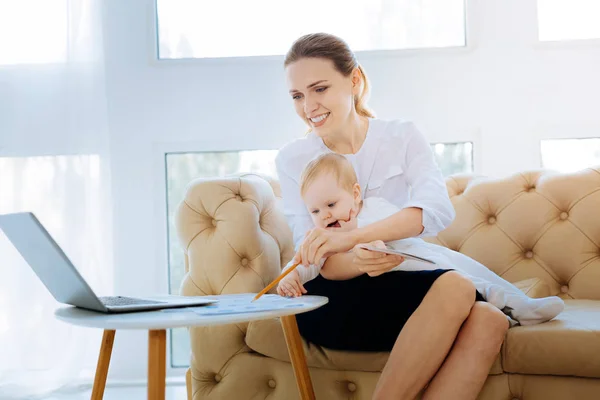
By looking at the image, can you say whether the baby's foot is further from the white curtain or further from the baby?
the white curtain

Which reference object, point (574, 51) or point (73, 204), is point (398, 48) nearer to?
point (574, 51)

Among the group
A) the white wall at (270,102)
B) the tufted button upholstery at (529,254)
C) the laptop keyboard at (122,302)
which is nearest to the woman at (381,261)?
the laptop keyboard at (122,302)

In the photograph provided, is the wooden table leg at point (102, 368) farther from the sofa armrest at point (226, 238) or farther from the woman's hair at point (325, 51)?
the woman's hair at point (325, 51)

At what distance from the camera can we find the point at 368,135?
1611mm

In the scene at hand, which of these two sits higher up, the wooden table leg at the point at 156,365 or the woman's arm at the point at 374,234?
the woman's arm at the point at 374,234

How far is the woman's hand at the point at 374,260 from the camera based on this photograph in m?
1.23

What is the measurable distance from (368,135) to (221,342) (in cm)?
59

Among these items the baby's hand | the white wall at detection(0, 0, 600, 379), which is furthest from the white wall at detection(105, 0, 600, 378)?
the baby's hand

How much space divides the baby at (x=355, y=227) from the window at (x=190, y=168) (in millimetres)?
837

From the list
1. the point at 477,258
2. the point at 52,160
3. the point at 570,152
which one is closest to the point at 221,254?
the point at 477,258

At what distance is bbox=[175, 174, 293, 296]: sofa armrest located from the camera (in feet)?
5.12

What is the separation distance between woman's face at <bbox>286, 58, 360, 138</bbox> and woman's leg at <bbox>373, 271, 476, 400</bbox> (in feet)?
1.66

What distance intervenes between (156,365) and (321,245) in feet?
1.46

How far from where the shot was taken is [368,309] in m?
1.33
